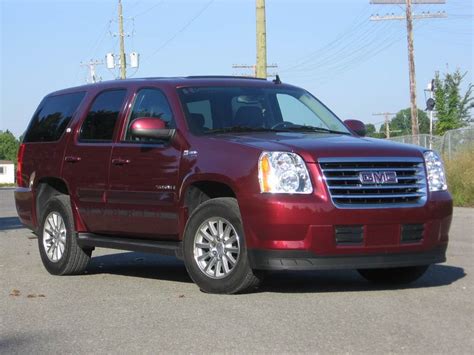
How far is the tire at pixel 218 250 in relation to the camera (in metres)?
6.90

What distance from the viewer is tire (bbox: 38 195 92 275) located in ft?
28.7

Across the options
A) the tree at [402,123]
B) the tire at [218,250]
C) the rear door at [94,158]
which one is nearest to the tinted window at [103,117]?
the rear door at [94,158]

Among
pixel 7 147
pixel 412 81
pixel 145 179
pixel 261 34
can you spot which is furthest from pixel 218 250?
pixel 7 147

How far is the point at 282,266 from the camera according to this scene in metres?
6.66

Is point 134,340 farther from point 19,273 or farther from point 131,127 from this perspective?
point 19,273

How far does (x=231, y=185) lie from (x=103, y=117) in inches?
92.3

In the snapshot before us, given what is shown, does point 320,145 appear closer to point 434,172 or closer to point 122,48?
point 434,172

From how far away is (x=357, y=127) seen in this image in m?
8.62

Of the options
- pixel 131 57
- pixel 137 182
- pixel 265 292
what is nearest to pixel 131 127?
pixel 137 182

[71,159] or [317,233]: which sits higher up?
[71,159]

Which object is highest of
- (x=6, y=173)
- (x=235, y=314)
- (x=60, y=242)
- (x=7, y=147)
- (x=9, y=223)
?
(x=60, y=242)

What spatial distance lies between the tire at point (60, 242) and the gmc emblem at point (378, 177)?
3.41 metres

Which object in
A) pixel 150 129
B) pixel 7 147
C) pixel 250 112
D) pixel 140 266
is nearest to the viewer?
pixel 150 129

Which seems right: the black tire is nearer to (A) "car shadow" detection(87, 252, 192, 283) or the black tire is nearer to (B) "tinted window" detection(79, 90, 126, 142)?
(A) "car shadow" detection(87, 252, 192, 283)
